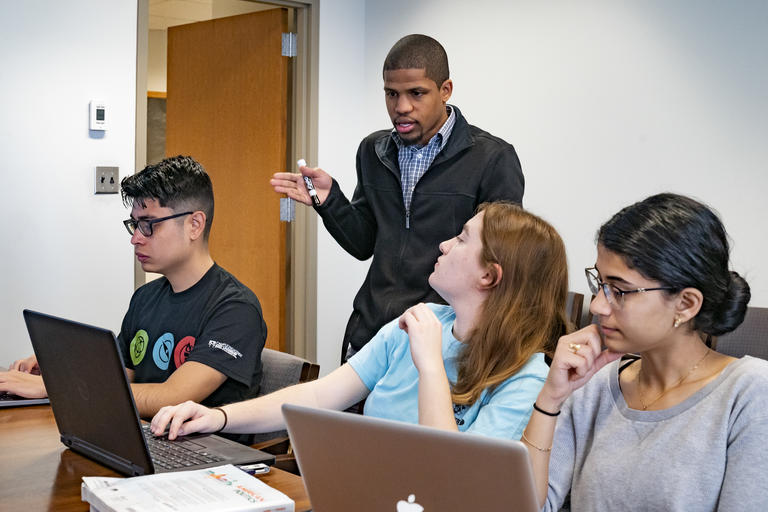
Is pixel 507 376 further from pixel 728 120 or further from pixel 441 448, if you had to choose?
pixel 728 120

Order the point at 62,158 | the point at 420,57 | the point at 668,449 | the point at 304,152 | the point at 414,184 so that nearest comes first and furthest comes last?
1. the point at 668,449
2. the point at 420,57
3. the point at 414,184
4. the point at 62,158
5. the point at 304,152

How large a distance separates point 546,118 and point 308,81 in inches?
56.7

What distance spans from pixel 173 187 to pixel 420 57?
821 mm

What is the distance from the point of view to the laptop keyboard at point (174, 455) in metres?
1.49

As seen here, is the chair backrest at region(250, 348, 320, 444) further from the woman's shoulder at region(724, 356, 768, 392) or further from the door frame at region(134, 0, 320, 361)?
the door frame at region(134, 0, 320, 361)

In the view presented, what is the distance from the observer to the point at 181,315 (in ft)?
7.61

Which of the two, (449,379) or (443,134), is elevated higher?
(443,134)

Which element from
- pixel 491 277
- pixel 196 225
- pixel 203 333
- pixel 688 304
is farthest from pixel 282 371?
pixel 688 304

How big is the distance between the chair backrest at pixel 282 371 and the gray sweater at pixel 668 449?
0.78 metres

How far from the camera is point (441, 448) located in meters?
0.93

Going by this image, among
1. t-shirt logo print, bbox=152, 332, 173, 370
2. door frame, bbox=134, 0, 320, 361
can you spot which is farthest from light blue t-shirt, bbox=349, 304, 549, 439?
door frame, bbox=134, 0, 320, 361

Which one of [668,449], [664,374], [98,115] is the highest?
[98,115]

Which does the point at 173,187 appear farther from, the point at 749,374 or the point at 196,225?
the point at 749,374

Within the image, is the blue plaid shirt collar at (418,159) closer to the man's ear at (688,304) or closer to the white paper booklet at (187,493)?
the man's ear at (688,304)
